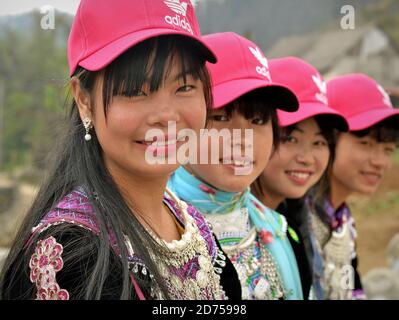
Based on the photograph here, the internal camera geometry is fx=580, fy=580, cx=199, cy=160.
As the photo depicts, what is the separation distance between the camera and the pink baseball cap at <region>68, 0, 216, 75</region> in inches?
49.4

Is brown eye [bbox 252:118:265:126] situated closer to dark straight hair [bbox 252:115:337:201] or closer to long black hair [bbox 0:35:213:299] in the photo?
dark straight hair [bbox 252:115:337:201]

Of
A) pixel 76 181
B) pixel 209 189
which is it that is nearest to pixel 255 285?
pixel 209 189

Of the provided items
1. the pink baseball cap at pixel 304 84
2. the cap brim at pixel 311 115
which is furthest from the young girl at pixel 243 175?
the pink baseball cap at pixel 304 84

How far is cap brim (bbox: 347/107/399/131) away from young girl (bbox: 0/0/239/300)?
1.50 meters

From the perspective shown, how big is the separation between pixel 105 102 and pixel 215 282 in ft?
1.86

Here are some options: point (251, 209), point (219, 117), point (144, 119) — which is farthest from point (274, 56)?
point (144, 119)

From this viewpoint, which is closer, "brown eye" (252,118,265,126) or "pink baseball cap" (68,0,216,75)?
"pink baseball cap" (68,0,216,75)

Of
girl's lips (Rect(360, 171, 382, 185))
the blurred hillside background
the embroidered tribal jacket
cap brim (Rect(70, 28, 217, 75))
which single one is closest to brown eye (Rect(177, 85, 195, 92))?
cap brim (Rect(70, 28, 217, 75))

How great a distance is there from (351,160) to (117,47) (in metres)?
1.83

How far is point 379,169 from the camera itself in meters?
2.84

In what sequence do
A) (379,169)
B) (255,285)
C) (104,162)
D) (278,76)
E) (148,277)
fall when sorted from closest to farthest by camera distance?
(148,277) → (104,162) → (255,285) → (278,76) → (379,169)

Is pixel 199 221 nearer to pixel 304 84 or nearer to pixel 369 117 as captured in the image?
pixel 304 84

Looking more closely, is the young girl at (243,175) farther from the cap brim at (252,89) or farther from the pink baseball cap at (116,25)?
the pink baseball cap at (116,25)
